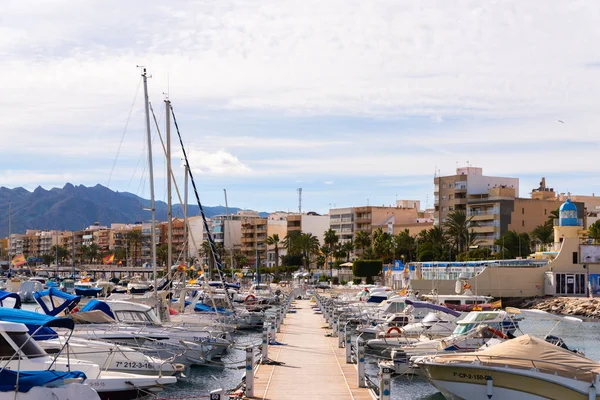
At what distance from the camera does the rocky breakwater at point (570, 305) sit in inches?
3152

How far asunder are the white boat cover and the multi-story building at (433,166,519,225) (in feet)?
369

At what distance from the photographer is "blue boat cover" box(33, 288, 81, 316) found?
106ft

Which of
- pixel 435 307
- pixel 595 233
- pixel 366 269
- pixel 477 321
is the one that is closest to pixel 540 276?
pixel 595 233

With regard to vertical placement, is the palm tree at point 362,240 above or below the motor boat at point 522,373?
above

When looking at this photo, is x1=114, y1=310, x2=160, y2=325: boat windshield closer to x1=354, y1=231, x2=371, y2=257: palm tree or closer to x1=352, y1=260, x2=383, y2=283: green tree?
x1=352, y1=260, x2=383, y2=283: green tree

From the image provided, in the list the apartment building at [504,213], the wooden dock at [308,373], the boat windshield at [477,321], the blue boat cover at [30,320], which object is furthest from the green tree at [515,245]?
the blue boat cover at [30,320]

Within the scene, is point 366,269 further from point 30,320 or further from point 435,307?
point 30,320

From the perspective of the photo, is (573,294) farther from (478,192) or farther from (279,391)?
(279,391)

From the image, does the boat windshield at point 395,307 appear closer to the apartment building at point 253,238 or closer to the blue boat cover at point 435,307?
the blue boat cover at point 435,307

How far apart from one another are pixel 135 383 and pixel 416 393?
40.8 feet

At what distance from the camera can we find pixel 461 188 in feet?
449

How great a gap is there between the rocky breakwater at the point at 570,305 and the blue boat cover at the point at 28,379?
221ft

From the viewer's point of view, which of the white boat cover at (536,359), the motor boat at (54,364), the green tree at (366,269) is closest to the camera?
the motor boat at (54,364)

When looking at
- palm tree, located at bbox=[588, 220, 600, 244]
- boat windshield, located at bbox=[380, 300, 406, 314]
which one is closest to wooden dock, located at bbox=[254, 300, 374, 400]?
Result: boat windshield, located at bbox=[380, 300, 406, 314]
